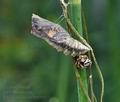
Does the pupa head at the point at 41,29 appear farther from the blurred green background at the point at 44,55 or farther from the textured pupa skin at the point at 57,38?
the blurred green background at the point at 44,55

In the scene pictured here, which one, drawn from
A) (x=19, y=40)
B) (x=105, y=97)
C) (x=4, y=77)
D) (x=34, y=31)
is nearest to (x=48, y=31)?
(x=34, y=31)

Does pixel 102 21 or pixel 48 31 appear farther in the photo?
pixel 102 21

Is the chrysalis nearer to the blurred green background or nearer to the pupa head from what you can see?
the pupa head

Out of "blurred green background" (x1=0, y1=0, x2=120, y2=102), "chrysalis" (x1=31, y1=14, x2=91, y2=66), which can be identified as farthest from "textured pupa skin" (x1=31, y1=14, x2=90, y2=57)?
"blurred green background" (x1=0, y1=0, x2=120, y2=102)

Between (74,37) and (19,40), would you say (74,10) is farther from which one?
(19,40)

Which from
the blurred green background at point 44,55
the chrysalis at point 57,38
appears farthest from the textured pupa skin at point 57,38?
the blurred green background at point 44,55

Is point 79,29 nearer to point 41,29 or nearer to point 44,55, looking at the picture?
point 41,29

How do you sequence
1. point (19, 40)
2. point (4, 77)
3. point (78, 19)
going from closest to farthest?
point (78, 19) < point (4, 77) < point (19, 40)

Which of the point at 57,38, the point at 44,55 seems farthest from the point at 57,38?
the point at 44,55
